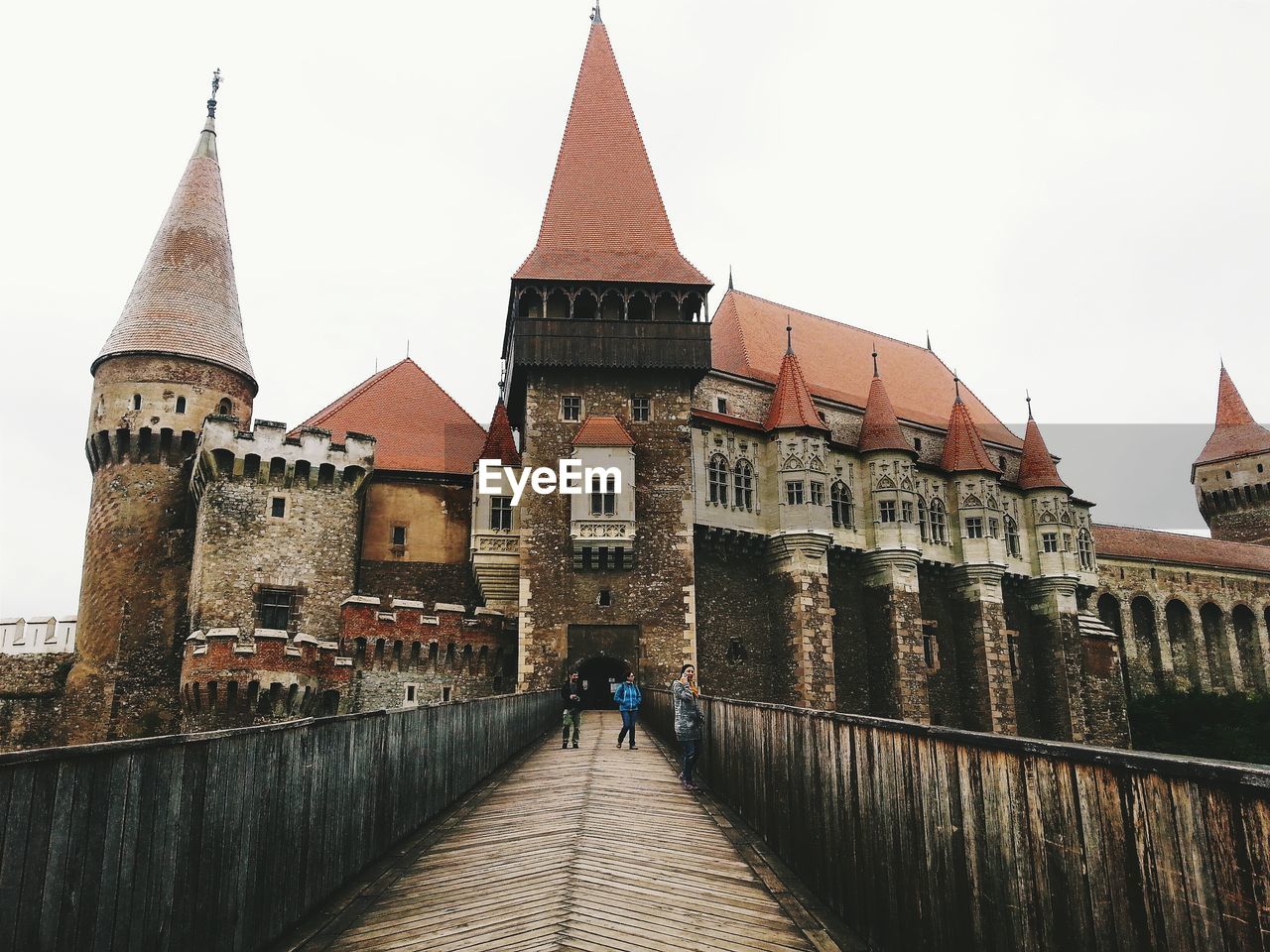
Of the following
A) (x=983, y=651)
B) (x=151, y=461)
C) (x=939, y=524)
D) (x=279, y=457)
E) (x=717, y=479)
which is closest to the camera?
(x=279, y=457)

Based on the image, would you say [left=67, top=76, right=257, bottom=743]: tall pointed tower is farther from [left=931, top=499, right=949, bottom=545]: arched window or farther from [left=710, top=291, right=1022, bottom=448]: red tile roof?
[left=931, top=499, right=949, bottom=545]: arched window

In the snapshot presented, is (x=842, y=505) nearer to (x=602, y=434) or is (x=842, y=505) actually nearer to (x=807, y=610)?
(x=807, y=610)

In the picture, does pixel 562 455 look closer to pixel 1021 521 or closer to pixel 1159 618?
pixel 1021 521

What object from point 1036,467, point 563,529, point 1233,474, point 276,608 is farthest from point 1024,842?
point 1233,474

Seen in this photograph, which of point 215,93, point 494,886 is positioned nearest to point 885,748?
point 494,886

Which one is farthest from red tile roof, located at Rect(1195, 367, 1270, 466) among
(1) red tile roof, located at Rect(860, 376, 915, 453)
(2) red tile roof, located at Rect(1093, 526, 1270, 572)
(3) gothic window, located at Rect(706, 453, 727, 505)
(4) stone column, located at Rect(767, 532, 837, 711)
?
(3) gothic window, located at Rect(706, 453, 727, 505)

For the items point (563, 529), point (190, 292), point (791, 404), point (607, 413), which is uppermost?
point (190, 292)

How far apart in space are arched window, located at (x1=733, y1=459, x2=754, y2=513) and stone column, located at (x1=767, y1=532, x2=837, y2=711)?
Result: 4.60 feet

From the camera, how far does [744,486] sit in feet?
96.8

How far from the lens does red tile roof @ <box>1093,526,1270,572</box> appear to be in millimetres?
43781

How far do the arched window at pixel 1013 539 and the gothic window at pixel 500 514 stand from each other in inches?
782

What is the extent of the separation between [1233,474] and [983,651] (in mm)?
32154

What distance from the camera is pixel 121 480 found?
27656 mm

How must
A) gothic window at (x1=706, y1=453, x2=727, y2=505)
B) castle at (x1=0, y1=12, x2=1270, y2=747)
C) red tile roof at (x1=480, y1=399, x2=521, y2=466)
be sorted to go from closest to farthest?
1. castle at (x1=0, y1=12, x2=1270, y2=747)
2. red tile roof at (x1=480, y1=399, x2=521, y2=466)
3. gothic window at (x1=706, y1=453, x2=727, y2=505)
